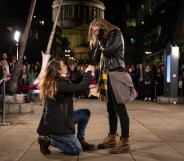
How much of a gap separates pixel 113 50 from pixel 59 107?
1185 mm

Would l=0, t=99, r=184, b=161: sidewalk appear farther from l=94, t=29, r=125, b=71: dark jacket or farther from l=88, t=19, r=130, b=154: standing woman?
l=94, t=29, r=125, b=71: dark jacket

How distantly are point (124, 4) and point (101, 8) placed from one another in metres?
23.0

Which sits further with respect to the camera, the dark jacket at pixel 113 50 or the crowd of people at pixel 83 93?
the dark jacket at pixel 113 50

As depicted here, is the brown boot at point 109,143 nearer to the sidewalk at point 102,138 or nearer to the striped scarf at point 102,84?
the sidewalk at point 102,138

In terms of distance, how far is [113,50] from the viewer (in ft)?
18.9

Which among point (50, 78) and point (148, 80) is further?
point (148, 80)

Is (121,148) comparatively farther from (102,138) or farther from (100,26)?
(100,26)

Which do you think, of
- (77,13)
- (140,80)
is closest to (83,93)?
(140,80)

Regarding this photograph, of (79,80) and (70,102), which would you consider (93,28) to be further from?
(70,102)

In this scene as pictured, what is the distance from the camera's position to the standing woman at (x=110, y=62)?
5.79m

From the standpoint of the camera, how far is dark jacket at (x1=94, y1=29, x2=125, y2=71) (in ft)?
19.0

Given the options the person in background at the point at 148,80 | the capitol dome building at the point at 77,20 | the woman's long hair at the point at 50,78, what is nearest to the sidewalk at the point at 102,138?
the woman's long hair at the point at 50,78

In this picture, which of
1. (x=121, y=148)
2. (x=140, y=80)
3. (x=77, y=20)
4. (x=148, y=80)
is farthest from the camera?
(x=77, y=20)

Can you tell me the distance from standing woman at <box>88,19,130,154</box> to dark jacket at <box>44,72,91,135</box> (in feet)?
1.61
